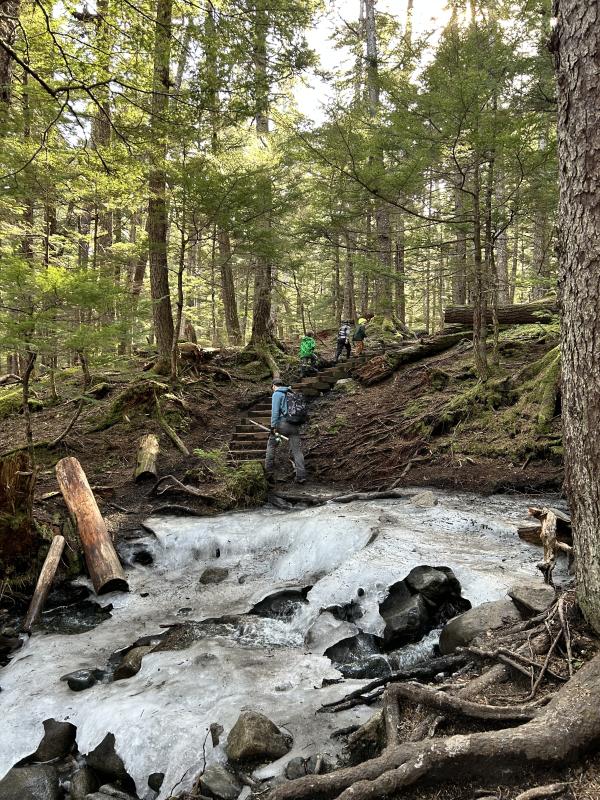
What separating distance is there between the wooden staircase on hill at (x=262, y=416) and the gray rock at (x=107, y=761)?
700cm

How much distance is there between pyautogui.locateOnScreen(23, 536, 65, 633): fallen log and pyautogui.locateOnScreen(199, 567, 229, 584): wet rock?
210cm

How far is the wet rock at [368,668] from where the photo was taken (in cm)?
430

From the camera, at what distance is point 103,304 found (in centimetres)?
758

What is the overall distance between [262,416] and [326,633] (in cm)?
828

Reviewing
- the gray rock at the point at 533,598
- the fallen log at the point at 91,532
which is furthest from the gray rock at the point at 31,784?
the gray rock at the point at 533,598

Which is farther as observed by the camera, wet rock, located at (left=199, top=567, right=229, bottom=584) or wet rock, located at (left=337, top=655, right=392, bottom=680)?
wet rock, located at (left=199, top=567, right=229, bottom=584)

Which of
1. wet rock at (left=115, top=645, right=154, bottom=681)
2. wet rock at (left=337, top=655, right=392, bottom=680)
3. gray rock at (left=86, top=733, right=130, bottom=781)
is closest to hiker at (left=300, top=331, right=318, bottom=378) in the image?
wet rock at (left=115, top=645, right=154, bottom=681)

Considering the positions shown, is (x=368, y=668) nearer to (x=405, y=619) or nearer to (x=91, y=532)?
(x=405, y=619)

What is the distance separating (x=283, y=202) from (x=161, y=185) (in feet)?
11.6

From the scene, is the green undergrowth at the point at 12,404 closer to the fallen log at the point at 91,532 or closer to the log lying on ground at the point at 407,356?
the fallen log at the point at 91,532

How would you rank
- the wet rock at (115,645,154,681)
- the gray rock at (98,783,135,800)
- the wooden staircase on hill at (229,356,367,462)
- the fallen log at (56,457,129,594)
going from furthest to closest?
1. the wooden staircase on hill at (229,356,367,462)
2. the fallen log at (56,457,129,594)
3. the wet rock at (115,645,154,681)
4. the gray rock at (98,783,135,800)

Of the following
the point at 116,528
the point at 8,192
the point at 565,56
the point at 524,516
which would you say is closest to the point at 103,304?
the point at 8,192

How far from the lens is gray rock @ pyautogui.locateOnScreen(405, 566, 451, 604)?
16.3ft

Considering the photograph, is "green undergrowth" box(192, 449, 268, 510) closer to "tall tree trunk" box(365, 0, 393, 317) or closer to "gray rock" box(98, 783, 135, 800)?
"gray rock" box(98, 783, 135, 800)
